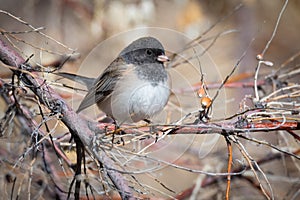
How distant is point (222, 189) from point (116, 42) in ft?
4.07

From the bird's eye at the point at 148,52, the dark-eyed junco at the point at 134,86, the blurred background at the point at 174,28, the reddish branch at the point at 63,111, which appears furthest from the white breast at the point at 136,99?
the blurred background at the point at 174,28

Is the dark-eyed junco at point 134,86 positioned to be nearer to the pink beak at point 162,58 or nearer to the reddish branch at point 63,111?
the pink beak at point 162,58

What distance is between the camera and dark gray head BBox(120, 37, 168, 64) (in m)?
1.90

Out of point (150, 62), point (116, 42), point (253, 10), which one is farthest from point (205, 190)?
point (253, 10)

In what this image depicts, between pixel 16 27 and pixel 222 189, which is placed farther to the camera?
pixel 16 27

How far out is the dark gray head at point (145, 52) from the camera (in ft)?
6.24

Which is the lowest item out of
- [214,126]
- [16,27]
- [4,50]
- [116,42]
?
[214,126]

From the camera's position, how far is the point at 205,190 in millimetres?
2293

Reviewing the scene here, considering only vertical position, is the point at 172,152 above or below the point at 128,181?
above

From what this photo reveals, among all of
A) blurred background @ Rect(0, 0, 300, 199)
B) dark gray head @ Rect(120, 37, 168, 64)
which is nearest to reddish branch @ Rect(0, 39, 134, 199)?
dark gray head @ Rect(120, 37, 168, 64)

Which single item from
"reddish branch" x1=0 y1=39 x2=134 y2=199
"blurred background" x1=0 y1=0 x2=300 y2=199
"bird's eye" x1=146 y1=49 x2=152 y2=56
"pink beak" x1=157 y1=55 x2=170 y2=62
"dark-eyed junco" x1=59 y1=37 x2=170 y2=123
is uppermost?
"blurred background" x1=0 y1=0 x2=300 y2=199

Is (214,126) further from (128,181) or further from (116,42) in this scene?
(116,42)

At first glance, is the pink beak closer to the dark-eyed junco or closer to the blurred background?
the dark-eyed junco

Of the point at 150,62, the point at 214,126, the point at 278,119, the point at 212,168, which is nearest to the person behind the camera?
the point at 214,126
